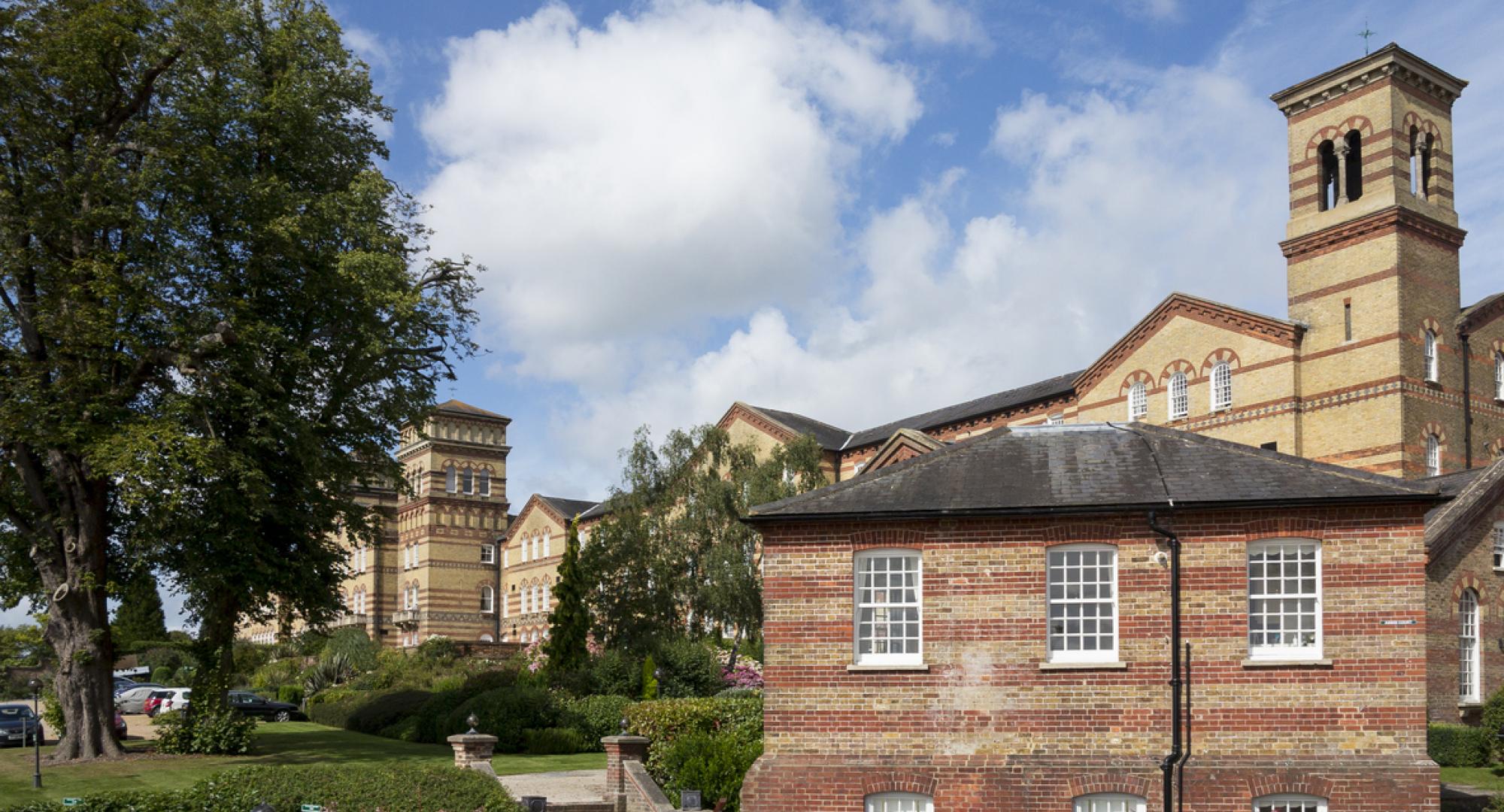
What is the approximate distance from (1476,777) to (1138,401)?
69.7ft

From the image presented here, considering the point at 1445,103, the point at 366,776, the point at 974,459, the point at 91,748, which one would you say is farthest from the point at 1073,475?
the point at 1445,103

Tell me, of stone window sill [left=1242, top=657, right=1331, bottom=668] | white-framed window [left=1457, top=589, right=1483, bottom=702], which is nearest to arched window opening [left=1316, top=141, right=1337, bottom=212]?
white-framed window [left=1457, top=589, right=1483, bottom=702]

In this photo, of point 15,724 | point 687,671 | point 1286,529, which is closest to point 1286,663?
point 1286,529

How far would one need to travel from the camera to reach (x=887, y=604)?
68.8 ft

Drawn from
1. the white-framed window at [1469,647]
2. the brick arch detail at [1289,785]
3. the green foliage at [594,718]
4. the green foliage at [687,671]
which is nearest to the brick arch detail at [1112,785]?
the brick arch detail at [1289,785]

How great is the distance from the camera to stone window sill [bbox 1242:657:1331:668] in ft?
64.4

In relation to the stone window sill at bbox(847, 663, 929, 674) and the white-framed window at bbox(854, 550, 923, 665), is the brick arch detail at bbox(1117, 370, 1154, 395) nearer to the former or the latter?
the white-framed window at bbox(854, 550, 923, 665)

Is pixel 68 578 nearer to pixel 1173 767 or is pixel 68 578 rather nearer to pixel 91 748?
pixel 91 748

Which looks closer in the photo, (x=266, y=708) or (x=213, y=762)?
(x=213, y=762)

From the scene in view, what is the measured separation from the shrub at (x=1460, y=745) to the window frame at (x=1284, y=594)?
11.3 m

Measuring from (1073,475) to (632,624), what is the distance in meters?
24.9

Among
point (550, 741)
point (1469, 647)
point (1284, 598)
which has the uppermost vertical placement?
point (1284, 598)

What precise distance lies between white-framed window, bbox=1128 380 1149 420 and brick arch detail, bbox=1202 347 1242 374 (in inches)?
102

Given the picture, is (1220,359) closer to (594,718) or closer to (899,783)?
(594,718)
